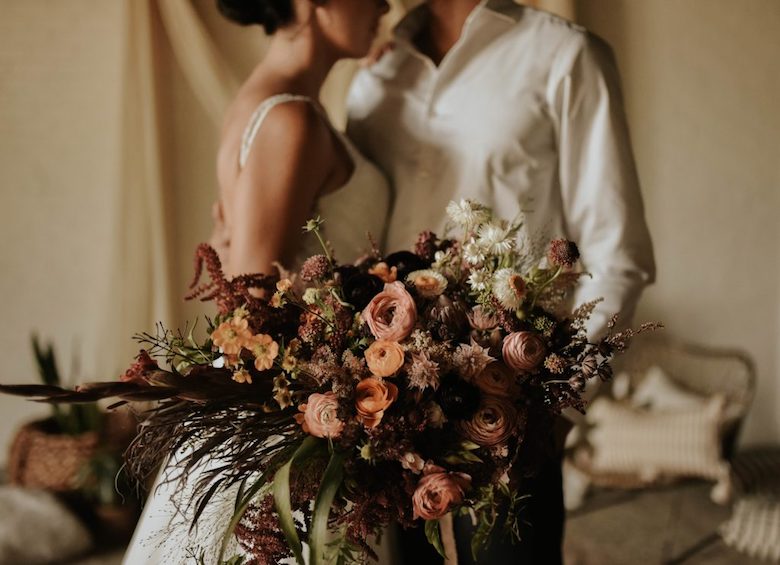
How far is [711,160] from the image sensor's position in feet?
8.38

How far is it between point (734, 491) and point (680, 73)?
1.43m

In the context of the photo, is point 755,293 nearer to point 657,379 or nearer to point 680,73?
point 657,379

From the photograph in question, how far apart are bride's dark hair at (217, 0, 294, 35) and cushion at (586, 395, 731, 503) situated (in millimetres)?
1795

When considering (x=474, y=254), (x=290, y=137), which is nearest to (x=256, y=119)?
(x=290, y=137)

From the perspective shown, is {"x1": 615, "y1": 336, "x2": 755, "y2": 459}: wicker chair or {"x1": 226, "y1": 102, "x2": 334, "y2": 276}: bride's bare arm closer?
{"x1": 226, "y1": 102, "x2": 334, "y2": 276}: bride's bare arm

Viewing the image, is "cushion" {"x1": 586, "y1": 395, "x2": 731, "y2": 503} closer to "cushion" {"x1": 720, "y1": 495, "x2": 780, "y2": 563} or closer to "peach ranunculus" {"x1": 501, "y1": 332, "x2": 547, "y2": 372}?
"cushion" {"x1": 720, "y1": 495, "x2": 780, "y2": 563}

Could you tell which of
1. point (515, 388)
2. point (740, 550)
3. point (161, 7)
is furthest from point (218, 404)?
point (740, 550)

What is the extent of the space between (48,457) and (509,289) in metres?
2.07

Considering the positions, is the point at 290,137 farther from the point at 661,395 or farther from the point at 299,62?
the point at 661,395

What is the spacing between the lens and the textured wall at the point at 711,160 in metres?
2.44

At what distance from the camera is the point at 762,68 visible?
245 centimetres

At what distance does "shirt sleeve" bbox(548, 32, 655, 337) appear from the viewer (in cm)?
137

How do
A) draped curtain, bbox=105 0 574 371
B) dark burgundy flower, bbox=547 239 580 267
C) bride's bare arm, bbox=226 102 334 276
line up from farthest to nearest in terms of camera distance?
1. draped curtain, bbox=105 0 574 371
2. bride's bare arm, bbox=226 102 334 276
3. dark burgundy flower, bbox=547 239 580 267

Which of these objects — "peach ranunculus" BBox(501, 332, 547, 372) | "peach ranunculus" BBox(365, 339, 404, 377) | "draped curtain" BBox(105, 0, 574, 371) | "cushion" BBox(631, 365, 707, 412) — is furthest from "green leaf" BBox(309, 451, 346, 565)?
"cushion" BBox(631, 365, 707, 412)
